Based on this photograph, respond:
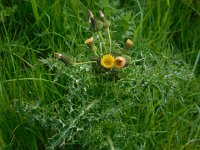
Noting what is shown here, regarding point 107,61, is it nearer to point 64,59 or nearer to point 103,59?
point 103,59

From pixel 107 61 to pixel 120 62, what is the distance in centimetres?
5

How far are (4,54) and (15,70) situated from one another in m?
0.14

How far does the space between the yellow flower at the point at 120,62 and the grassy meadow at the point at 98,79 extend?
27 mm

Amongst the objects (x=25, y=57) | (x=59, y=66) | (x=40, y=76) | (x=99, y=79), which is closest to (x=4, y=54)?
(x=25, y=57)

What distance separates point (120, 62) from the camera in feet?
6.48

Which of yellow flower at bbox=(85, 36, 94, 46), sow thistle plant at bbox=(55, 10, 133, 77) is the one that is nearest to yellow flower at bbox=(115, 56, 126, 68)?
sow thistle plant at bbox=(55, 10, 133, 77)

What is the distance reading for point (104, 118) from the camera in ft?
6.69

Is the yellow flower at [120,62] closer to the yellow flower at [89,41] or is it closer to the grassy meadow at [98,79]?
the grassy meadow at [98,79]

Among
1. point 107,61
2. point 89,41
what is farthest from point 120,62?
point 89,41

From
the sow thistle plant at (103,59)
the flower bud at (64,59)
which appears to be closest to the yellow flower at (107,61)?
Answer: the sow thistle plant at (103,59)

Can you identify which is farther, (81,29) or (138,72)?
(81,29)

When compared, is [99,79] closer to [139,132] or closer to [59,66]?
[59,66]

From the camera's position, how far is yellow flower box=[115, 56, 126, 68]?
197 cm

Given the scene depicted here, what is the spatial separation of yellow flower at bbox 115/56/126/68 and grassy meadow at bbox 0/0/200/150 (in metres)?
0.03
